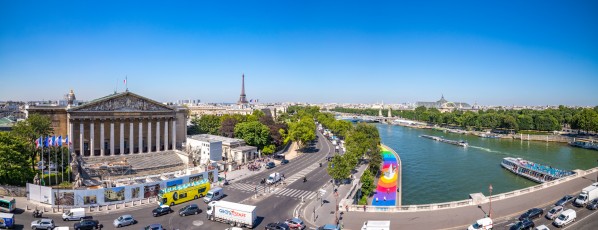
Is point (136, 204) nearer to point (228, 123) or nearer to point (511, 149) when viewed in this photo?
point (228, 123)

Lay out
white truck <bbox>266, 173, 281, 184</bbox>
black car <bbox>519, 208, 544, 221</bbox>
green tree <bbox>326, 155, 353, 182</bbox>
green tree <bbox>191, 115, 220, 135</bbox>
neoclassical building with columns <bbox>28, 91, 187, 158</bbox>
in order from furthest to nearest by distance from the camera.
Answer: green tree <bbox>191, 115, 220, 135</bbox>
neoclassical building with columns <bbox>28, 91, 187, 158</bbox>
white truck <bbox>266, 173, 281, 184</bbox>
green tree <bbox>326, 155, 353, 182</bbox>
black car <bbox>519, 208, 544, 221</bbox>

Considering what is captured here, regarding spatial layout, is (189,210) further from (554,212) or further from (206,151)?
(554,212)

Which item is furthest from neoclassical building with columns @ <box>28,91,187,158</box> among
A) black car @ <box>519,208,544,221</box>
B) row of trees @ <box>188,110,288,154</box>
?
black car @ <box>519,208,544,221</box>

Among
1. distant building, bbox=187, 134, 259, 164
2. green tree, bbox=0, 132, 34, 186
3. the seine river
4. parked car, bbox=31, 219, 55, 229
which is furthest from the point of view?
distant building, bbox=187, 134, 259, 164

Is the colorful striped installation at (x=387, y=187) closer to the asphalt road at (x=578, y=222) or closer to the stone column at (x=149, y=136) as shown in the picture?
the asphalt road at (x=578, y=222)

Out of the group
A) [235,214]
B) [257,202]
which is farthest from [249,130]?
[235,214]

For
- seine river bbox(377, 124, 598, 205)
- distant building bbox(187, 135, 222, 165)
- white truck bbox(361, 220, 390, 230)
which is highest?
distant building bbox(187, 135, 222, 165)

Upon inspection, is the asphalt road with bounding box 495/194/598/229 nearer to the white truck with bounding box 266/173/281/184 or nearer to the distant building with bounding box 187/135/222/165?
the white truck with bounding box 266/173/281/184
